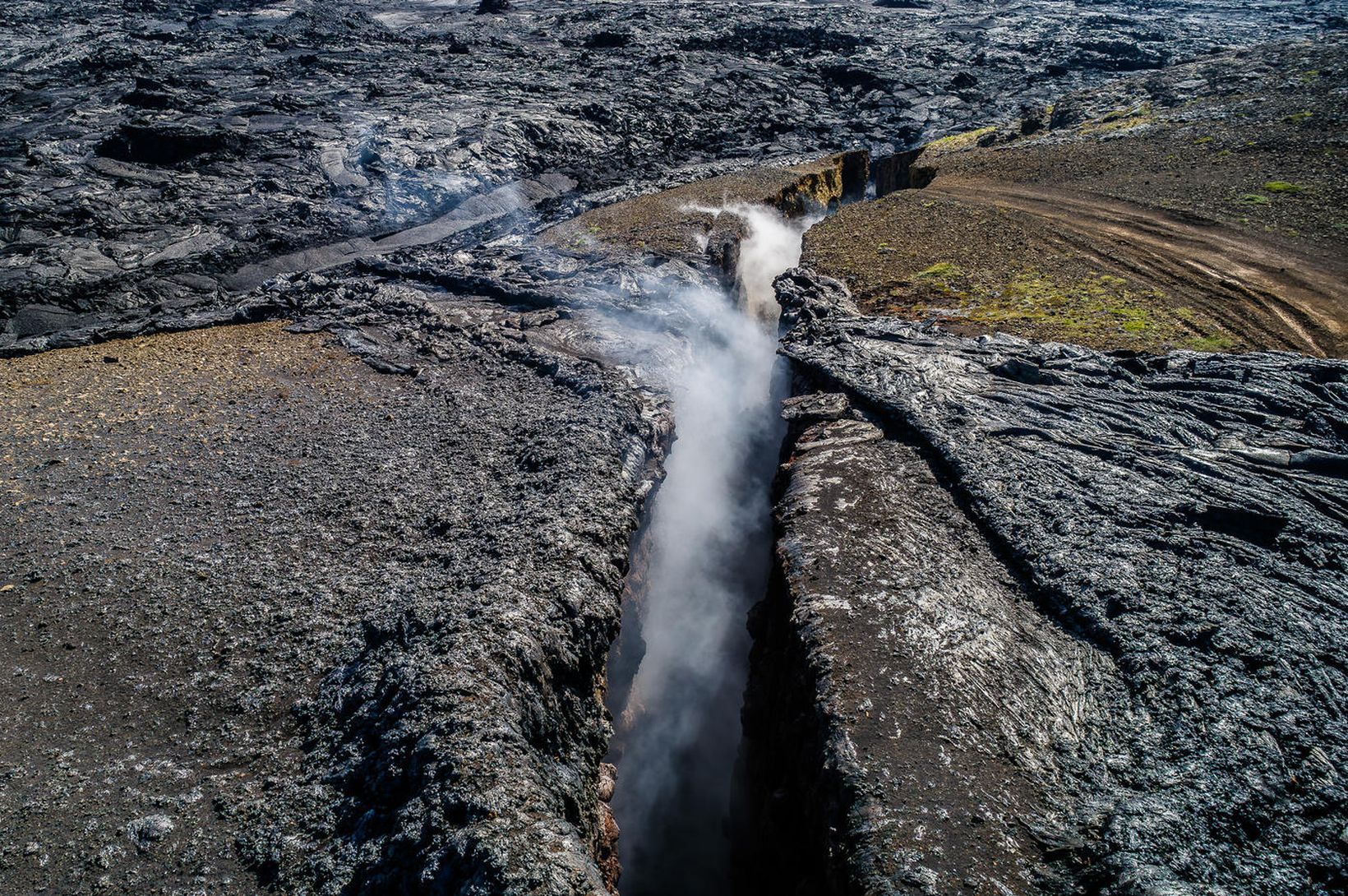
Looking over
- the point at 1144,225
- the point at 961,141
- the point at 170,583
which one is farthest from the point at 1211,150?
the point at 170,583

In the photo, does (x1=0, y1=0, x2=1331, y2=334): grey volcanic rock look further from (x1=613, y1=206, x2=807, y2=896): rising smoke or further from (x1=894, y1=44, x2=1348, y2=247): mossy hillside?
(x1=613, y1=206, x2=807, y2=896): rising smoke

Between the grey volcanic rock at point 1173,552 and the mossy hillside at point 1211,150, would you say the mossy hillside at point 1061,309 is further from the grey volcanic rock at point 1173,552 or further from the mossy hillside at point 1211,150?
the mossy hillside at point 1211,150

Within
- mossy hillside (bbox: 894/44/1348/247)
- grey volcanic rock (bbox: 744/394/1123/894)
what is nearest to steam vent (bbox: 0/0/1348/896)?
grey volcanic rock (bbox: 744/394/1123/894)

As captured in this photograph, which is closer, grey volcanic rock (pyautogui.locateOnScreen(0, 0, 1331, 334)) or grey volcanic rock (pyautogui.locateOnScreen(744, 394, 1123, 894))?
grey volcanic rock (pyautogui.locateOnScreen(744, 394, 1123, 894))

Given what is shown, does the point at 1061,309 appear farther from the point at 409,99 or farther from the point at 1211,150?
the point at 409,99

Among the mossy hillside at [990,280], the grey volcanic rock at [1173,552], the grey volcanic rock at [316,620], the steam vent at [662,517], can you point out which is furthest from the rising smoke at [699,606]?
the mossy hillside at [990,280]

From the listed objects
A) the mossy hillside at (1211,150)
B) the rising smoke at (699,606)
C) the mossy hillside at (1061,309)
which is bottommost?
the rising smoke at (699,606)
